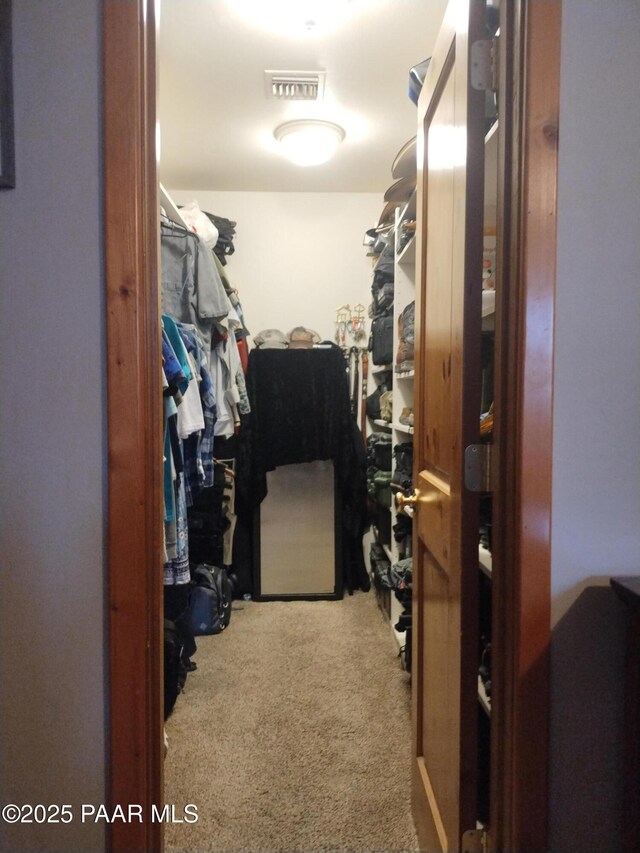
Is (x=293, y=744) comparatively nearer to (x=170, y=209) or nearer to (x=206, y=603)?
(x=206, y=603)

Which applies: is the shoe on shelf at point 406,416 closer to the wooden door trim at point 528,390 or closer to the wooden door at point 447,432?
the wooden door at point 447,432

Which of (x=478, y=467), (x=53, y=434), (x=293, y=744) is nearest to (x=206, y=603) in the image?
(x=293, y=744)

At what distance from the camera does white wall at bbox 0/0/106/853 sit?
0.92 metres

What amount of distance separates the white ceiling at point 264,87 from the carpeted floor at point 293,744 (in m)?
2.61

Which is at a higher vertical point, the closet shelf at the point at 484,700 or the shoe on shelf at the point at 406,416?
the shoe on shelf at the point at 406,416

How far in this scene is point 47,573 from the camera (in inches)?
37.2

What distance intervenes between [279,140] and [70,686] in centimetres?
259

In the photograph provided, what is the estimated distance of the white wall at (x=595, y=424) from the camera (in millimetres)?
884

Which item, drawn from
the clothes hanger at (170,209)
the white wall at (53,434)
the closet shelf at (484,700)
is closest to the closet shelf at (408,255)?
the clothes hanger at (170,209)

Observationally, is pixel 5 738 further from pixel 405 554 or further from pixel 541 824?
pixel 405 554

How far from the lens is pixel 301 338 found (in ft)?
9.96

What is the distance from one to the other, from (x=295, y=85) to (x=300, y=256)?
3.98ft

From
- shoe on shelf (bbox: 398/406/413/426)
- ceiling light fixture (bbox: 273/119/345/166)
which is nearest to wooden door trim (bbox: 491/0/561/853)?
shoe on shelf (bbox: 398/406/413/426)

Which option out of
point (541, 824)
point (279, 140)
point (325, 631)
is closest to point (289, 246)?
point (279, 140)
